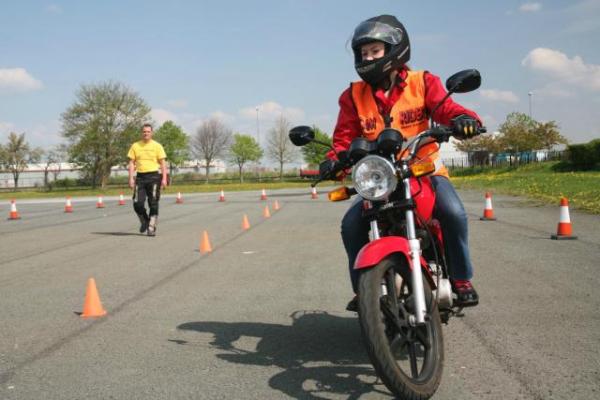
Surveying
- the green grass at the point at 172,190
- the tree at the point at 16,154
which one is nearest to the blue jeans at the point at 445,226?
the green grass at the point at 172,190

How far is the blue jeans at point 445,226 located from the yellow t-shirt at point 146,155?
9.37 metres

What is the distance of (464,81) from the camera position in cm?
372

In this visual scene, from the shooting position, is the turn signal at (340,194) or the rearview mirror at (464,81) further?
the turn signal at (340,194)

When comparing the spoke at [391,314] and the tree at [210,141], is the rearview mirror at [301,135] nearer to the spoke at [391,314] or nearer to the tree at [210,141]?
the spoke at [391,314]

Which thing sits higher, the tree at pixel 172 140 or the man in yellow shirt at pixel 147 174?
the tree at pixel 172 140

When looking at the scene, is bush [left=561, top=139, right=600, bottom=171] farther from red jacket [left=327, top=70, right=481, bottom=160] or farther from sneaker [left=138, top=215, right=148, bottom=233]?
red jacket [left=327, top=70, right=481, bottom=160]

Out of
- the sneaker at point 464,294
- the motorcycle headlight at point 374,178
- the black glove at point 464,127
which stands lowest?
the sneaker at point 464,294

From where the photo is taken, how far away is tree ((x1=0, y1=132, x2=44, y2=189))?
82625mm

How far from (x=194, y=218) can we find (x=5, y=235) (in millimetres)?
5255

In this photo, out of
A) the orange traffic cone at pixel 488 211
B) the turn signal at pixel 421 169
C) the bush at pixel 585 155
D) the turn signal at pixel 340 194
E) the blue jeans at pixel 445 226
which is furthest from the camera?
the bush at pixel 585 155

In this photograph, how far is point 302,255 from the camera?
31.0 ft

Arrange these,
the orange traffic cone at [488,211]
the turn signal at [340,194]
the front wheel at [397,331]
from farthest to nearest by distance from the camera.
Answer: the orange traffic cone at [488,211] → the turn signal at [340,194] → the front wheel at [397,331]

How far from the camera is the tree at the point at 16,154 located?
271ft

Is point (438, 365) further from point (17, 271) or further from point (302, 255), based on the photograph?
point (17, 271)
